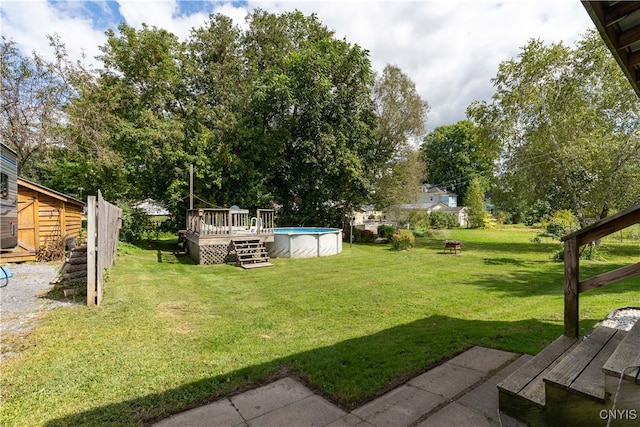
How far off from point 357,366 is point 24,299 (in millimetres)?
6614

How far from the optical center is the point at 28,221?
10.6 metres

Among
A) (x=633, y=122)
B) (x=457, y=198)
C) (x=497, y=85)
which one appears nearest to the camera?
(x=633, y=122)

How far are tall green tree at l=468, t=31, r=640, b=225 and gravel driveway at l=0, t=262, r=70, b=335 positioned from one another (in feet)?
61.4

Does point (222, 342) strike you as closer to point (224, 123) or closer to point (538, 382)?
point (538, 382)

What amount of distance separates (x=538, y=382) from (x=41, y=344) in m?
5.65

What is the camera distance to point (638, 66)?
2.89 metres

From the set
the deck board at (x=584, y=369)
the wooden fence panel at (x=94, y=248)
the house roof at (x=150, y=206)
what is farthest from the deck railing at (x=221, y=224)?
the deck board at (x=584, y=369)

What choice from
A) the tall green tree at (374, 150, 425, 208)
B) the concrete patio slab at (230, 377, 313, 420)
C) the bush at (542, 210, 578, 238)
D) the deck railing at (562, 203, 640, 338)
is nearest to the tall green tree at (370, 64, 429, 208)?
the tall green tree at (374, 150, 425, 208)

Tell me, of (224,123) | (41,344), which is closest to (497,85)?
(224,123)

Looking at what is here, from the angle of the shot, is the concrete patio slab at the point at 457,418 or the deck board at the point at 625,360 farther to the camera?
the concrete patio slab at the point at 457,418

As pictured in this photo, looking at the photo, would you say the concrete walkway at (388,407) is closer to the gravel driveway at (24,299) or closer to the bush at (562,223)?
the gravel driveway at (24,299)

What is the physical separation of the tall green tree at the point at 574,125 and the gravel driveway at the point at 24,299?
18703 mm

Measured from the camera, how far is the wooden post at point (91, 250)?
18.0ft

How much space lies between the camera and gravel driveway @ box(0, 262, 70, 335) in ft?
15.9
